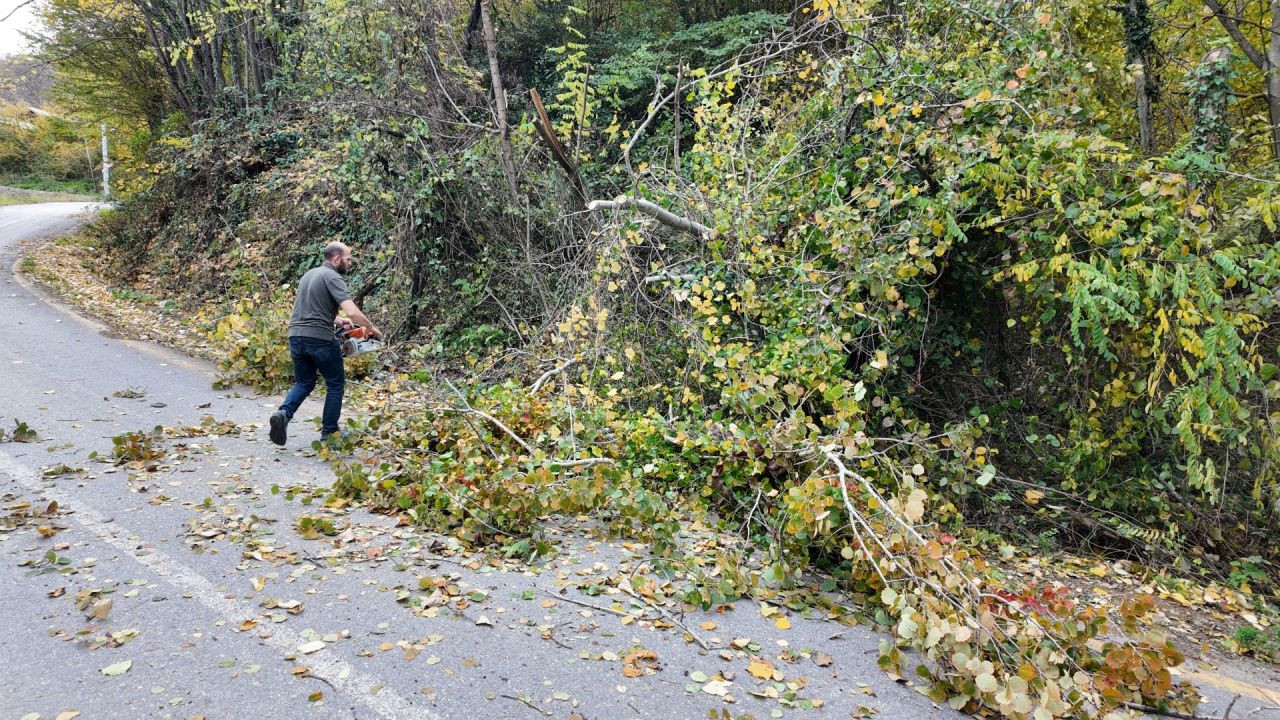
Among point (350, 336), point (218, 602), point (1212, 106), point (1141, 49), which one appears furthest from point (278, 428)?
point (1141, 49)

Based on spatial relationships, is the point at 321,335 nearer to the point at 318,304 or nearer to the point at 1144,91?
the point at 318,304

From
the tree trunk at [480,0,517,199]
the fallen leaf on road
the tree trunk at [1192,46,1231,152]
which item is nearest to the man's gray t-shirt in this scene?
the fallen leaf on road

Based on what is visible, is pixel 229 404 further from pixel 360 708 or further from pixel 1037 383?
pixel 1037 383

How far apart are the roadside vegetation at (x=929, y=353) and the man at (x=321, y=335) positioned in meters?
0.50

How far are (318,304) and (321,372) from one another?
24.4 inches

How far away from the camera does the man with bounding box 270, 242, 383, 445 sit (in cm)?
645

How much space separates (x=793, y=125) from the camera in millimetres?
7898

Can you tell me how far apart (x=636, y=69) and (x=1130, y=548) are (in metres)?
10.2

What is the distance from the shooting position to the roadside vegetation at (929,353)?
4559 millimetres

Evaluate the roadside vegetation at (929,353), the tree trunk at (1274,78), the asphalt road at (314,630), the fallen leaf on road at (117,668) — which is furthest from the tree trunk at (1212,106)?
the fallen leaf on road at (117,668)

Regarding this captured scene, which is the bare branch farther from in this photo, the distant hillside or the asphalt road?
the distant hillside

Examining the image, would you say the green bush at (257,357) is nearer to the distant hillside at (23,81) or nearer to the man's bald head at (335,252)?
the man's bald head at (335,252)

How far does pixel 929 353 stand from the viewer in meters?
6.90

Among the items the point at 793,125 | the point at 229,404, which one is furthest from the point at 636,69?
the point at 229,404
